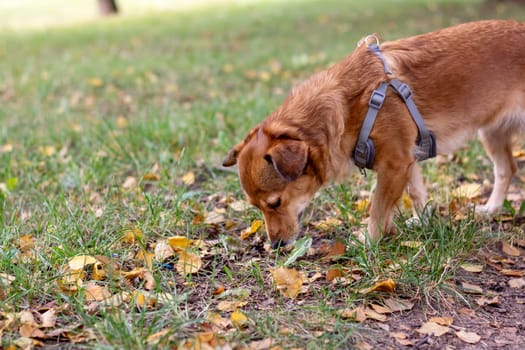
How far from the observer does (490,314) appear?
3365mm

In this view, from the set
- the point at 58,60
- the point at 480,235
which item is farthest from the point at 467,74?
the point at 58,60

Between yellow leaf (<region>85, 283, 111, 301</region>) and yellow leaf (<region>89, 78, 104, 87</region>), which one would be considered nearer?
yellow leaf (<region>85, 283, 111, 301</region>)

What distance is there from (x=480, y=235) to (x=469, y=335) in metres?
1.03

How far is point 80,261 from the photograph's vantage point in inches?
141

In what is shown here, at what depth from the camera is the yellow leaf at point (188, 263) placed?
12.1 feet

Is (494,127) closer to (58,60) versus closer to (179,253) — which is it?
(179,253)

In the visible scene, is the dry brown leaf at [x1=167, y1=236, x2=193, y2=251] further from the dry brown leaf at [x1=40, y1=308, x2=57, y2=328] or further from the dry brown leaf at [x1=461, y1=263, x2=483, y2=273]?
the dry brown leaf at [x1=461, y1=263, x2=483, y2=273]

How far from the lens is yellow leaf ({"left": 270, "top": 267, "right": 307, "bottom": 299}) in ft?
11.2

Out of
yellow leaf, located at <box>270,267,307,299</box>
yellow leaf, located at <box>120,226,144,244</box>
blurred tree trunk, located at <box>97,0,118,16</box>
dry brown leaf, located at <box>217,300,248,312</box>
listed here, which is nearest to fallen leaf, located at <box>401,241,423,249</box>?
yellow leaf, located at <box>270,267,307,299</box>

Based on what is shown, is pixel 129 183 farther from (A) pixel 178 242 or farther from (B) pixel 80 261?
(B) pixel 80 261

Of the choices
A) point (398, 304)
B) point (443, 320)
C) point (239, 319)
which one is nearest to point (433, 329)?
point (443, 320)

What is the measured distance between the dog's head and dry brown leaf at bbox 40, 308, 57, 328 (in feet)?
4.36

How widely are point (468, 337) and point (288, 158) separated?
1.32m

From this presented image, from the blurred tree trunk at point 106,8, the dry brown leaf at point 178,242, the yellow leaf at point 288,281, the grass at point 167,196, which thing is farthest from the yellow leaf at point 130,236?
the blurred tree trunk at point 106,8
